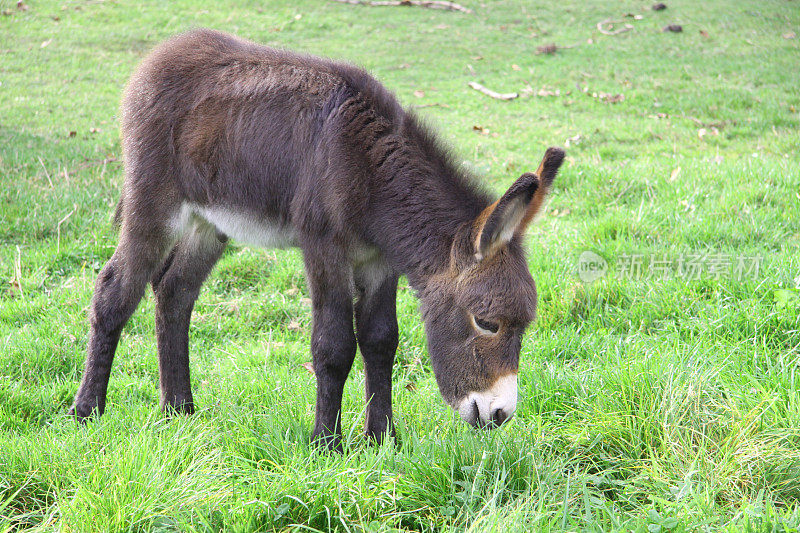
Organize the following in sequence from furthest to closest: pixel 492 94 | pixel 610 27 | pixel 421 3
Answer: pixel 421 3
pixel 610 27
pixel 492 94

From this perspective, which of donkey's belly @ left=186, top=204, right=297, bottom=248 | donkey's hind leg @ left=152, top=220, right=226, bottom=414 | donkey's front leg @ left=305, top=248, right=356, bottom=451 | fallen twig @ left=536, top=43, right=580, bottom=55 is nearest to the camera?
donkey's front leg @ left=305, top=248, right=356, bottom=451

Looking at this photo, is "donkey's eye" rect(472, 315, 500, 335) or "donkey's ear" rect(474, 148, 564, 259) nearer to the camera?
"donkey's ear" rect(474, 148, 564, 259)

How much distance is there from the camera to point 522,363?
12.9 feet

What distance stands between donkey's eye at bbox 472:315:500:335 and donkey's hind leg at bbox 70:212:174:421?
180 centimetres

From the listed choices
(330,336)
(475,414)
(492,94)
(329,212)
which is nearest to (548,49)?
(492,94)

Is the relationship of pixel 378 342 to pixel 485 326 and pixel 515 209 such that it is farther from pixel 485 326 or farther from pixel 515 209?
pixel 515 209

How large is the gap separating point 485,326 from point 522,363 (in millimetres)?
1135

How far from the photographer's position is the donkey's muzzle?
280cm

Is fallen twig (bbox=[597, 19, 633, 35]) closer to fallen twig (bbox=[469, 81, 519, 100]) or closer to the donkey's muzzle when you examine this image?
fallen twig (bbox=[469, 81, 519, 100])

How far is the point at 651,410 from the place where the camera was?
119 inches

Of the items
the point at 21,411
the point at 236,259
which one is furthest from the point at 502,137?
the point at 21,411

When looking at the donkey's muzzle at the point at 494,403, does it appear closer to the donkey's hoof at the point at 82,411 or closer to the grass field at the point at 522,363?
the grass field at the point at 522,363

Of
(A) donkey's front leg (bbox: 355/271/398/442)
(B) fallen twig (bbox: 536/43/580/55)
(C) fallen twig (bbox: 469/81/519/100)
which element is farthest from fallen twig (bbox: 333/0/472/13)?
(A) donkey's front leg (bbox: 355/271/398/442)

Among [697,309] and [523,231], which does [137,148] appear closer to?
[523,231]
